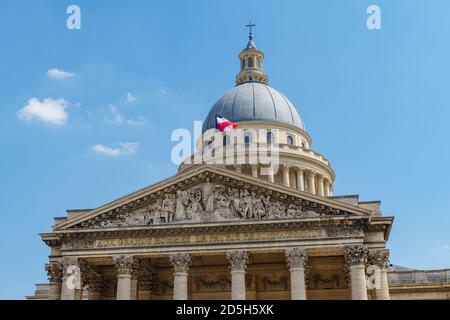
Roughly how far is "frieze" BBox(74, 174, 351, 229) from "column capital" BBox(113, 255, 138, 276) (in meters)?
2.37

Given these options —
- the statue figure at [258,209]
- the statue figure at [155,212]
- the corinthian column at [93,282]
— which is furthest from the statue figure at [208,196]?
the corinthian column at [93,282]

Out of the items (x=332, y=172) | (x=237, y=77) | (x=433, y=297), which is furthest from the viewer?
(x=237, y=77)

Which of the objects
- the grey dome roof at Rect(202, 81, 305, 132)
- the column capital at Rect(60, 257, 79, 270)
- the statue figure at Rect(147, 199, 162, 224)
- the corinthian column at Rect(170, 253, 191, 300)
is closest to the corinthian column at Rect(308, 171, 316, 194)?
the grey dome roof at Rect(202, 81, 305, 132)

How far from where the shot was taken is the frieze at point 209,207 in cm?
4491

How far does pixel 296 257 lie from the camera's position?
143 ft

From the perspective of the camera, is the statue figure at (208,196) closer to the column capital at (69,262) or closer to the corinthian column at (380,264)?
the column capital at (69,262)

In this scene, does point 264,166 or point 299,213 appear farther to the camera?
point 264,166

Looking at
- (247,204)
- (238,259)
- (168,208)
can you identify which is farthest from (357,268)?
(168,208)

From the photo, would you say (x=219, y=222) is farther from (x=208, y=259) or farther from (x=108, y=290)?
(x=108, y=290)

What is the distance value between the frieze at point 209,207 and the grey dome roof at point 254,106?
31.6 metres

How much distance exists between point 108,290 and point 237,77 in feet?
139

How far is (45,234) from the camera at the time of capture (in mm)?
48719
